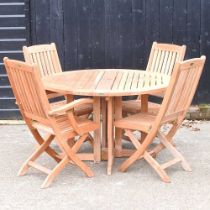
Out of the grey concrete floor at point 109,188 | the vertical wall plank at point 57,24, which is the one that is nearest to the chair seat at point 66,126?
the grey concrete floor at point 109,188

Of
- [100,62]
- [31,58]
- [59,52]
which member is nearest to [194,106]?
[100,62]

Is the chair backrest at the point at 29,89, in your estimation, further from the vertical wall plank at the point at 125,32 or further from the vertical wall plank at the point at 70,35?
the vertical wall plank at the point at 125,32

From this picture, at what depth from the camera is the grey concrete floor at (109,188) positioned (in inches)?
162

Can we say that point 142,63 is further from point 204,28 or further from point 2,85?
point 2,85

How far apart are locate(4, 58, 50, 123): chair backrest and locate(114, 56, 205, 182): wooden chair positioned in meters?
0.75

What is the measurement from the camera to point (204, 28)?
668 centimetres

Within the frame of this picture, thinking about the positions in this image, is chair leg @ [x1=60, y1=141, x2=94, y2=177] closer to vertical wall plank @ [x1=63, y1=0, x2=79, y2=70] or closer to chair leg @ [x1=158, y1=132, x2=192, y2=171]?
chair leg @ [x1=158, y1=132, x2=192, y2=171]

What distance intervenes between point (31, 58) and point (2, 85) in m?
1.17

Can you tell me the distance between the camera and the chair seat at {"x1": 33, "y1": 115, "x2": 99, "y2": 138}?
4.58 meters

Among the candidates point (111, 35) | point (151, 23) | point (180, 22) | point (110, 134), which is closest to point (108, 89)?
point (110, 134)

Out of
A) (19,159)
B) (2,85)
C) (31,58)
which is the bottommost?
(19,159)

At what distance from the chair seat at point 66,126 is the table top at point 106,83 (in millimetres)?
285

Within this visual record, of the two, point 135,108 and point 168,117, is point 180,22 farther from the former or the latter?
point 168,117

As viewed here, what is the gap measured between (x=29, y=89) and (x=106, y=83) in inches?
33.7
